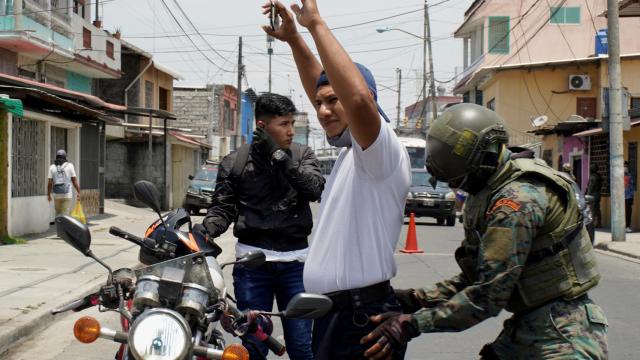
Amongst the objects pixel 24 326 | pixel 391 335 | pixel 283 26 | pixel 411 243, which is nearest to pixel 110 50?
pixel 411 243

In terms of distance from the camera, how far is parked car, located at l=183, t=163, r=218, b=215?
91.9 feet

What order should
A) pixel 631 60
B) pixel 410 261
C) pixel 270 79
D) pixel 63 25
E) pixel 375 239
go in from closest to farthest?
1. pixel 375 239
2. pixel 410 261
3. pixel 63 25
4. pixel 631 60
5. pixel 270 79

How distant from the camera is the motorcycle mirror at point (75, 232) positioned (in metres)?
3.26

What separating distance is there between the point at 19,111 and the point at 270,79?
196 ft

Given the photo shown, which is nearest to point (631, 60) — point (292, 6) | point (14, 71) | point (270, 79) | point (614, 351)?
point (14, 71)

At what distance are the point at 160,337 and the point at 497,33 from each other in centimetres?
4390

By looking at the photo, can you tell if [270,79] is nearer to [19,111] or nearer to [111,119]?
[111,119]

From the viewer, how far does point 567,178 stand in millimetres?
3035

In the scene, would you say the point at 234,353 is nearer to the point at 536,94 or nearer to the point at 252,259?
the point at 252,259

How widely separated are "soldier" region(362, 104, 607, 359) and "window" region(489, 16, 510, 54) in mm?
43123

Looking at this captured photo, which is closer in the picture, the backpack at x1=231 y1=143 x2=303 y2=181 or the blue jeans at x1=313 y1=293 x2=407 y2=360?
the blue jeans at x1=313 y1=293 x2=407 y2=360

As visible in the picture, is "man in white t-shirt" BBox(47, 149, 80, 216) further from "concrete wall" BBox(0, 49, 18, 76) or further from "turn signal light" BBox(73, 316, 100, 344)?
"turn signal light" BBox(73, 316, 100, 344)

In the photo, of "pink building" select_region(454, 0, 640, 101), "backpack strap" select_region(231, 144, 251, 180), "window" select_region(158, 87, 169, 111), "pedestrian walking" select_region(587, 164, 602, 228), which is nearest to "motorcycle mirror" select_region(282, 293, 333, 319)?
"backpack strap" select_region(231, 144, 251, 180)

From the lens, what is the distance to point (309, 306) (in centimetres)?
298
